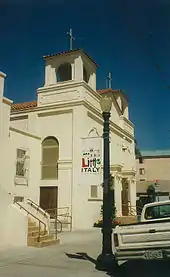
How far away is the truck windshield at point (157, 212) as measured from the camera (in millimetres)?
9281

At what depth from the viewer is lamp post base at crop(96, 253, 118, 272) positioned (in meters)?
7.78

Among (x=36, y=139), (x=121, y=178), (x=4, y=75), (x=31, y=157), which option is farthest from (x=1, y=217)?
(x=121, y=178)

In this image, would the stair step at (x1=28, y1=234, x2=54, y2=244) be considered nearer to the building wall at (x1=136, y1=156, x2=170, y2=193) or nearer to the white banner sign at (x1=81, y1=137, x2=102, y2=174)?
the white banner sign at (x1=81, y1=137, x2=102, y2=174)

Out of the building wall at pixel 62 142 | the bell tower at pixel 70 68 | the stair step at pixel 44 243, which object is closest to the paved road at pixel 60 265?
the stair step at pixel 44 243

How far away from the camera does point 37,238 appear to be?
11.8m

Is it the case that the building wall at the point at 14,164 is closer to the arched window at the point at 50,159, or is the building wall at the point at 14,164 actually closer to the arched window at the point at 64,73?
the arched window at the point at 50,159

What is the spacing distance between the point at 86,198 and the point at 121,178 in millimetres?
6535

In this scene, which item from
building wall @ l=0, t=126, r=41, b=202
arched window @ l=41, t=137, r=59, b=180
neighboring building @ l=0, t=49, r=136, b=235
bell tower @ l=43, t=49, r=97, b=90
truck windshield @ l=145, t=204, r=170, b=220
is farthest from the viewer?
bell tower @ l=43, t=49, r=97, b=90

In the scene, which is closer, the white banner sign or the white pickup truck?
the white pickup truck

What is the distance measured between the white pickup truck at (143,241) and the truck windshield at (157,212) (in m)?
2.03

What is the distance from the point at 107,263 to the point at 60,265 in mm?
1326

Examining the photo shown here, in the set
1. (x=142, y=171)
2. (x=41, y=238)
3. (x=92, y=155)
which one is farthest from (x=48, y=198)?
(x=142, y=171)

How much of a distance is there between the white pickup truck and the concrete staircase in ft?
16.2

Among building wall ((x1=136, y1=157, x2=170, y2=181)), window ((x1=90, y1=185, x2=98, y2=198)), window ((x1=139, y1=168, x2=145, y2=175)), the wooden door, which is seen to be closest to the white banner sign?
the wooden door
